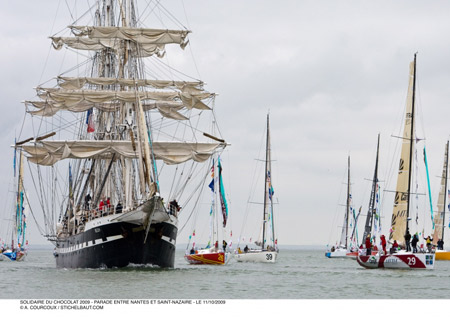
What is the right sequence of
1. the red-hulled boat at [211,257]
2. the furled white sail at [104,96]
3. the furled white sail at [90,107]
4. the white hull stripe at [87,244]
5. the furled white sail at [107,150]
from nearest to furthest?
the white hull stripe at [87,244] → the furled white sail at [107,150] → the furled white sail at [104,96] → the furled white sail at [90,107] → the red-hulled boat at [211,257]

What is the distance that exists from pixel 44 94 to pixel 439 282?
3789 cm

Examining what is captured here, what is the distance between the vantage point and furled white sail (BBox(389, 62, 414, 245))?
69.9 metres

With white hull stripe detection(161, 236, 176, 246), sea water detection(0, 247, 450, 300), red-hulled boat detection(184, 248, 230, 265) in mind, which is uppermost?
white hull stripe detection(161, 236, 176, 246)

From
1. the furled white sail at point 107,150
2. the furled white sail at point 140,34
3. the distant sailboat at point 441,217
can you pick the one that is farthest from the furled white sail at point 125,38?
the distant sailboat at point 441,217

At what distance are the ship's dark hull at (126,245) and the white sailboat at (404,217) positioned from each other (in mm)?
14997

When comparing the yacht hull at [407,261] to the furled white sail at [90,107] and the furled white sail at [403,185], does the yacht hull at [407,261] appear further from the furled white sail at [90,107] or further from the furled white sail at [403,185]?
the furled white sail at [90,107]

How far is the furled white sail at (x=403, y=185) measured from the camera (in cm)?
6988

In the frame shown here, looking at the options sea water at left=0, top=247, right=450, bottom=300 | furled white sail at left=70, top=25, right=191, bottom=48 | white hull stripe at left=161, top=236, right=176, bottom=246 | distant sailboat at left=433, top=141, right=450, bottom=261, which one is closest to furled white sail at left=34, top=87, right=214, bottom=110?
furled white sail at left=70, top=25, right=191, bottom=48

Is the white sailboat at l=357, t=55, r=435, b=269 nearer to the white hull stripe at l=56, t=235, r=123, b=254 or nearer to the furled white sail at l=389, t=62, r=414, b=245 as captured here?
the furled white sail at l=389, t=62, r=414, b=245

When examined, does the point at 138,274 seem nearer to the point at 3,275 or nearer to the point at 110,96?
the point at 3,275

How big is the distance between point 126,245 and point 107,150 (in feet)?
36.5

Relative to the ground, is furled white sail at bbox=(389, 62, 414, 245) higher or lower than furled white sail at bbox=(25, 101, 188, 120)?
lower

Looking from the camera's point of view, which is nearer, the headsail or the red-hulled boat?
the red-hulled boat

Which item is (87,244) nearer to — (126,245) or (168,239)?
(126,245)
